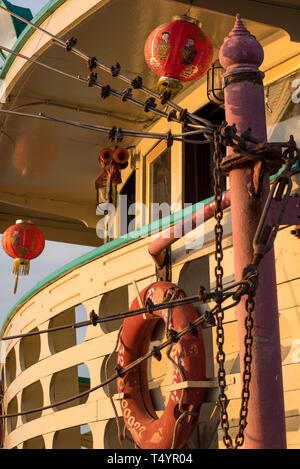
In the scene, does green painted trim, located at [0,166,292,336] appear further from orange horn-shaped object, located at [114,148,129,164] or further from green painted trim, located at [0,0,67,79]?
green painted trim, located at [0,0,67,79]

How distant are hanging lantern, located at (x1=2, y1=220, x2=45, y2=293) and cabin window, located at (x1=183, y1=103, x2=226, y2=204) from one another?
10.3 feet

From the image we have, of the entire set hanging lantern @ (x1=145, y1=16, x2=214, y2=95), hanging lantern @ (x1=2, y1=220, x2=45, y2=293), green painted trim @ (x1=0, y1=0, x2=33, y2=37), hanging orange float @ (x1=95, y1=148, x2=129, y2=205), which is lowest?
hanging lantern @ (x1=2, y1=220, x2=45, y2=293)

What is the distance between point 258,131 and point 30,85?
16.7ft

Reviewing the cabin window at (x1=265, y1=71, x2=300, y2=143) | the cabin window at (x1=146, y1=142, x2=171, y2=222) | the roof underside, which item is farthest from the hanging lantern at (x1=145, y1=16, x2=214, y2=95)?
the cabin window at (x1=146, y1=142, x2=171, y2=222)

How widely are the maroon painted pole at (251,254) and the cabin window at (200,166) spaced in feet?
14.4

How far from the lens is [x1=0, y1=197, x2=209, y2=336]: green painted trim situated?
21.1ft

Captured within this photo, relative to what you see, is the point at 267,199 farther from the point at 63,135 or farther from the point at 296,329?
the point at 63,135

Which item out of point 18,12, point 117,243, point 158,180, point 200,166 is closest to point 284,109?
point 117,243

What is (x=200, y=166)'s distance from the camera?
30.1 ft

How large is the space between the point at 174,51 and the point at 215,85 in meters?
1.57

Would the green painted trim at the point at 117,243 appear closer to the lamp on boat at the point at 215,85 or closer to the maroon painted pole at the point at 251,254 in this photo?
the maroon painted pole at the point at 251,254

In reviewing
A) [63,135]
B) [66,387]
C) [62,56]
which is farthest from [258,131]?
[63,135]

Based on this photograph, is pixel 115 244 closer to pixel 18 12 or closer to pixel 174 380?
pixel 174 380

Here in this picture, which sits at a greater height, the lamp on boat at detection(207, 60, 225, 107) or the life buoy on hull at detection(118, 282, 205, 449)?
the lamp on boat at detection(207, 60, 225, 107)
